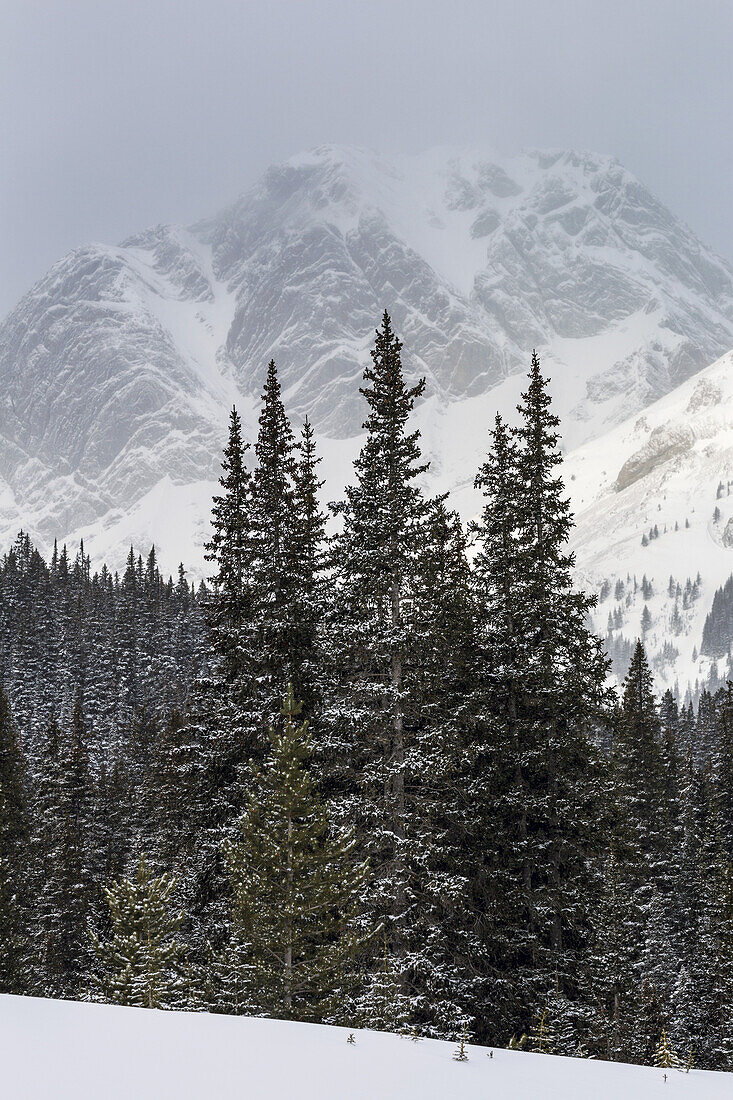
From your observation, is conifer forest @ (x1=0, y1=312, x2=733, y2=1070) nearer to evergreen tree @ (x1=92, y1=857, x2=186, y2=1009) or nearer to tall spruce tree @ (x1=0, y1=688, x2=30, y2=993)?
evergreen tree @ (x1=92, y1=857, x2=186, y2=1009)

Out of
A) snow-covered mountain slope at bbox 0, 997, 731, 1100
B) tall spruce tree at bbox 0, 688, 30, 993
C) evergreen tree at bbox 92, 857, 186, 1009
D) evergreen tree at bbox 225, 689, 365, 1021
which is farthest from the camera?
tall spruce tree at bbox 0, 688, 30, 993

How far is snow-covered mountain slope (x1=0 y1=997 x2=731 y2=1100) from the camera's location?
255 inches

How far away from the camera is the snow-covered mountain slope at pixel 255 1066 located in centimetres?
646

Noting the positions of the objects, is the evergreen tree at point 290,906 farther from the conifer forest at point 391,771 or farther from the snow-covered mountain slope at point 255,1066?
the snow-covered mountain slope at point 255,1066

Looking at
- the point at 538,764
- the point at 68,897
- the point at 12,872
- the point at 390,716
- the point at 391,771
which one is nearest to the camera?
the point at 391,771

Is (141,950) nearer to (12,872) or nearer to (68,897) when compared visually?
(12,872)

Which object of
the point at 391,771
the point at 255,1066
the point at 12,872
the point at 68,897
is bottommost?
the point at 255,1066

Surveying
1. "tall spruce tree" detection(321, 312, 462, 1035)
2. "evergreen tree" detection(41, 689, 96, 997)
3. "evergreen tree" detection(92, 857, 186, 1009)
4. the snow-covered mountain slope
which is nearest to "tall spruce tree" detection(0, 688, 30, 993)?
"evergreen tree" detection(41, 689, 96, 997)

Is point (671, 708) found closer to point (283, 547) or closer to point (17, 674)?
point (17, 674)

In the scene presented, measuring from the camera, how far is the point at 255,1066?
7.07 meters

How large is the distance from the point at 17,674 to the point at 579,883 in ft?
240

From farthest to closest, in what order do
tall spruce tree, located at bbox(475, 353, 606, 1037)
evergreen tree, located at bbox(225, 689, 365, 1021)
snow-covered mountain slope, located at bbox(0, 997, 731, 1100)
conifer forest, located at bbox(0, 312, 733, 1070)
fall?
tall spruce tree, located at bbox(475, 353, 606, 1037) < conifer forest, located at bbox(0, 312, 733, 1070) < evergreen tree, located at bbox(225, 689, 365, 1021) < snow-covered mountain slope, located at bbox(0, 997, 731, 1100)

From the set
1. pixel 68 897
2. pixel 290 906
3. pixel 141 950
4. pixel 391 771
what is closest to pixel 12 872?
pixel 68 897

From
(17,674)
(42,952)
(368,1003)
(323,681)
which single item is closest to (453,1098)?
(368,1003)
